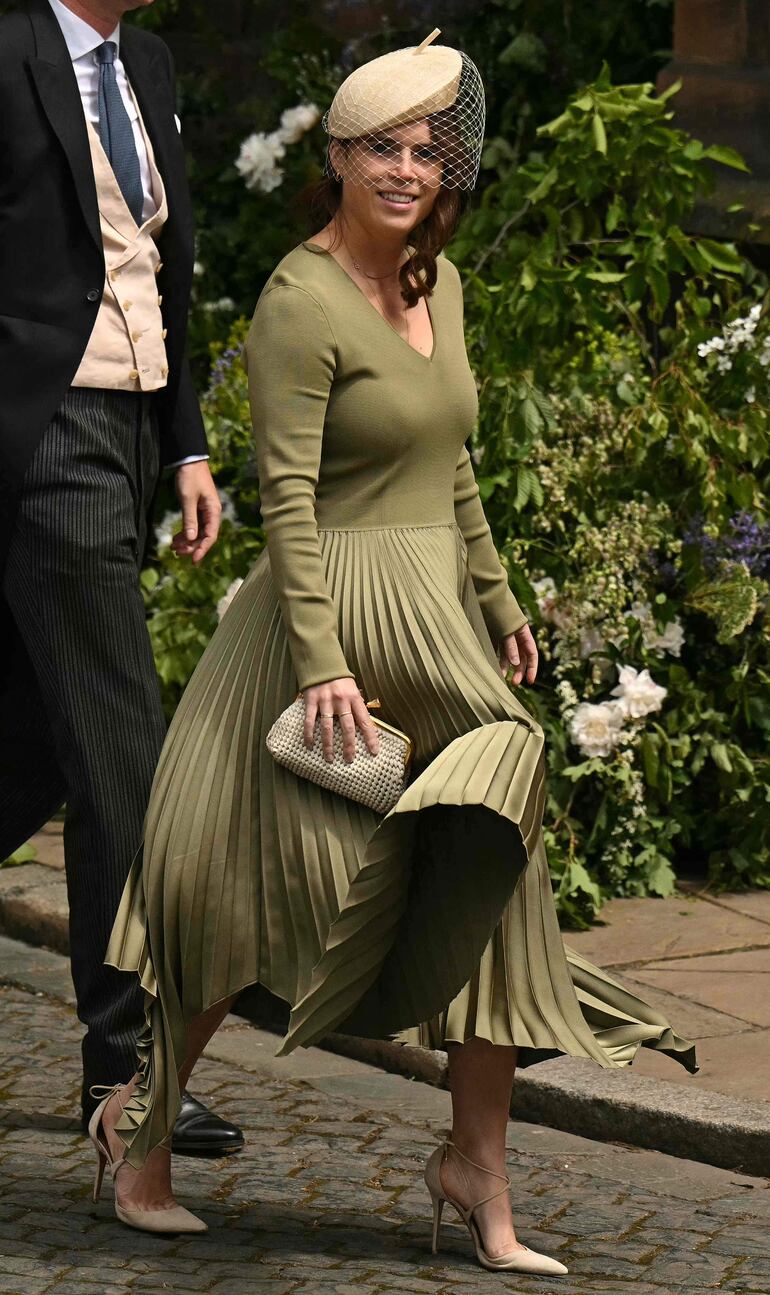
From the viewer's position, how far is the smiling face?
3443mm

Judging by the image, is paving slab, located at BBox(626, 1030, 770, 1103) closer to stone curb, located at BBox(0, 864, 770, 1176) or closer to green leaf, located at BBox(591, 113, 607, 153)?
stone curb, located at BBox(0, 864, 770, 1176)

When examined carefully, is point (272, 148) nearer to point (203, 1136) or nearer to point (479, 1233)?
point (203, 1136)

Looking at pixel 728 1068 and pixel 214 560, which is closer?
pixel 728 1068

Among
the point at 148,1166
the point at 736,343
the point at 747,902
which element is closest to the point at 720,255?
the point at 736,343

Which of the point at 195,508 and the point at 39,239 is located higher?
the point at 39,239

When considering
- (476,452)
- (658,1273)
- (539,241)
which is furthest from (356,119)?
(539,241)

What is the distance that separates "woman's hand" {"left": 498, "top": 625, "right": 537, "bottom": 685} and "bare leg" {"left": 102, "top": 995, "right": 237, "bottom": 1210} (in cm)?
77

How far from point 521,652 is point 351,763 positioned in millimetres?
611

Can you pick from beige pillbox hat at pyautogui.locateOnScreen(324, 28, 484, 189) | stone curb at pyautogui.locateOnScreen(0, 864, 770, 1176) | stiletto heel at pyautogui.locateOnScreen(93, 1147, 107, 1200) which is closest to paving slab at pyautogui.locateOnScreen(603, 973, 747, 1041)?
stone curb at pyautogui.locateOnScreen(0, 864, 770, 1176)

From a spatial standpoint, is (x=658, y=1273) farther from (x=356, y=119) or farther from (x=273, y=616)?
(x=356, y=119)

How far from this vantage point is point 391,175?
344 centimetres

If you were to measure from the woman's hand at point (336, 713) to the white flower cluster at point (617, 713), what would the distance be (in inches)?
94.7

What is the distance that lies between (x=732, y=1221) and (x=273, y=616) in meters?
1.31

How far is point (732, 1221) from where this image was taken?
383 cm
